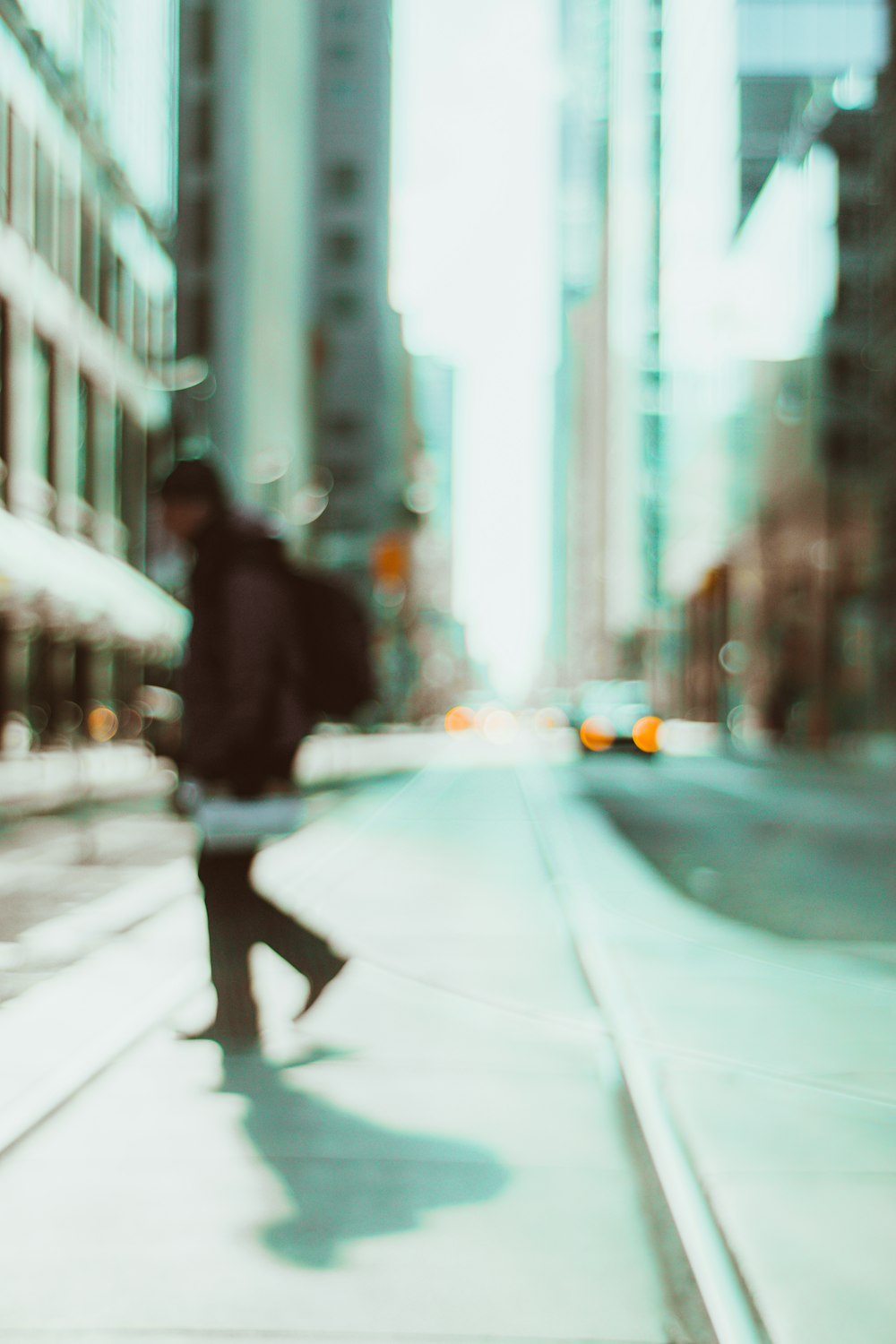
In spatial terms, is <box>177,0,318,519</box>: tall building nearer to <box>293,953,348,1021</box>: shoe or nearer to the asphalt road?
the asphalt road

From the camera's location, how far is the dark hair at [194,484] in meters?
4.98

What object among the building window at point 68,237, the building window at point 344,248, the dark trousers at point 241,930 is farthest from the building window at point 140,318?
the building window at point 344,248

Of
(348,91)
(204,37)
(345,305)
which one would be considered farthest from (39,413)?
(348,91)

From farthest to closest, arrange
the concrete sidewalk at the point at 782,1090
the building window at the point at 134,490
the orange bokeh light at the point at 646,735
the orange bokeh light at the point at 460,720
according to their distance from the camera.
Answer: the orange bokeh light at the point at 460,720 → the building window at the point at 134,490 → the orange bokeh light at the point at 646,735 → the concrete sidewalk at the point at 782,1090

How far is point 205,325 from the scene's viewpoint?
60719 millimetres

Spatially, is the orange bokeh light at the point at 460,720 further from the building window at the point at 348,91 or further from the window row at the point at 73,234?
the building window at the point at 348,91

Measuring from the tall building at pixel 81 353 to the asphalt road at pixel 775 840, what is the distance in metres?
10.3

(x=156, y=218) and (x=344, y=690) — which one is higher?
(x=156, y=218)

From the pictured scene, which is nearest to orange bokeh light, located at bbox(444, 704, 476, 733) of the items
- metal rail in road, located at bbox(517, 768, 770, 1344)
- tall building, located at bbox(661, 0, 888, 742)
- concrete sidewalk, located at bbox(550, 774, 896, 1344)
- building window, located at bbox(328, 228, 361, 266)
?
tall building, located at bbox(661, 0, 888, 742)

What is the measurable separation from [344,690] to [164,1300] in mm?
1967

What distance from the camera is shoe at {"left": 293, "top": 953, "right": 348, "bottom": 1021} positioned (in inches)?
199

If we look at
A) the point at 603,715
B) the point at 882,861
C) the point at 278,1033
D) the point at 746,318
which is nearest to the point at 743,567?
the point at 746,318

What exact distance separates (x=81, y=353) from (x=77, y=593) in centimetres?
1028

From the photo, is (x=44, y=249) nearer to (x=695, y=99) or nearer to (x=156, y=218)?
(x=156, y=218)
